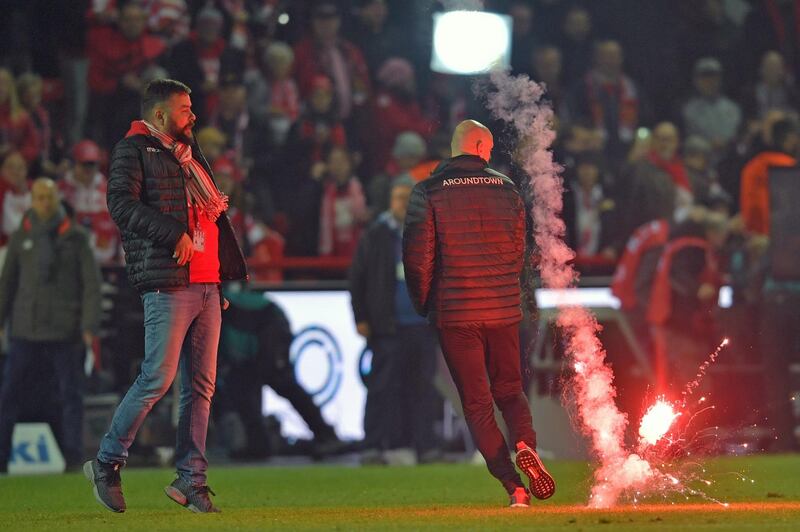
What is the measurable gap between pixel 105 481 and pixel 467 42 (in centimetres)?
726

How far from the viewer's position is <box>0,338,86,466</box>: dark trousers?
570 inches

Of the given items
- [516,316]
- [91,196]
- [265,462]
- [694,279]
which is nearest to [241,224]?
[91,196]

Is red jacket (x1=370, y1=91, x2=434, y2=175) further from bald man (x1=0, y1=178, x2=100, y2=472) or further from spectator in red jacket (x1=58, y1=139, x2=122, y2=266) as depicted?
bald man (x1=0, y1=178, x2=100, y2=472)

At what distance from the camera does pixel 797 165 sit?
1633 cm

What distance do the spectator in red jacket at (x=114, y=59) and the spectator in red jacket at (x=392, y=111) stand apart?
8.95ft

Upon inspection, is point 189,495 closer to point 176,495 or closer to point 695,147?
point 176,495

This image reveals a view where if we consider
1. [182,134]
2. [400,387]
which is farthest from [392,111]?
[182,134]

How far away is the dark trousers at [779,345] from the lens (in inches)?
661

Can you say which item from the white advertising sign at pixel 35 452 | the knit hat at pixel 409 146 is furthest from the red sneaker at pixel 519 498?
the knit hat at pixel 409 146

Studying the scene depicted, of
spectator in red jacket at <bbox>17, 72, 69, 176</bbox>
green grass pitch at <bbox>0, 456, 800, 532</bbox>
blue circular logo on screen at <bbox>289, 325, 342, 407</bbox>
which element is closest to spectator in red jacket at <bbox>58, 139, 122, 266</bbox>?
spectator in red jacket at <bbox>17, 72, 69, 176</bbox>

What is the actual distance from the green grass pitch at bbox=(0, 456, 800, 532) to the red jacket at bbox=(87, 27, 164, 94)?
548 cm

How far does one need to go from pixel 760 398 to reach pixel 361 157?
218 inches

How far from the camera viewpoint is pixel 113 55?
18.7 meters

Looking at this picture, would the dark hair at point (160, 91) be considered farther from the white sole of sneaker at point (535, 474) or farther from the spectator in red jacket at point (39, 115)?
the spectator in red jacket at point (39, 115)
